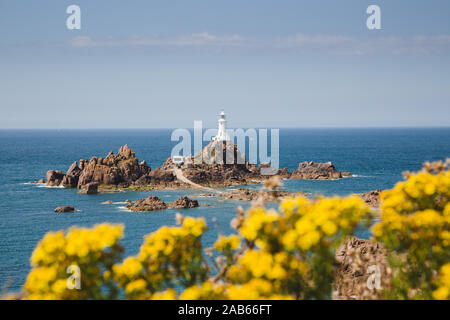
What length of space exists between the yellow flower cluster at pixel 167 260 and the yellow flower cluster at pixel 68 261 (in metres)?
0.52

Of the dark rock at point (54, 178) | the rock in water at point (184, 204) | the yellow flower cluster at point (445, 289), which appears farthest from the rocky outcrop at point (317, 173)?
the yellow flower cluster at point (445, 289)

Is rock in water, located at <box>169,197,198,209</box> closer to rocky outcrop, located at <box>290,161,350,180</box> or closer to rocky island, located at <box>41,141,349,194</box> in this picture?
rocky island, located at <box>41,141,349,194</box>

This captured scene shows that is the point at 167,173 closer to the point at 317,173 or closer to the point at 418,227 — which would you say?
the point at 317,173

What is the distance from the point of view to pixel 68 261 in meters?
7.85

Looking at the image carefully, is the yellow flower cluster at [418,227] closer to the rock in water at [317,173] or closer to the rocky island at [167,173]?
the rocky island at [167,173]

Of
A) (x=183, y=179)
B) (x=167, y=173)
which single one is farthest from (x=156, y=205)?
(x=167, y=173)

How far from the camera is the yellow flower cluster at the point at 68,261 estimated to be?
7.58 metres

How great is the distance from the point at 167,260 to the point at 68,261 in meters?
1.98

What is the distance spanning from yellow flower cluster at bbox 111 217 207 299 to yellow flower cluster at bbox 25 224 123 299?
0.52 meters

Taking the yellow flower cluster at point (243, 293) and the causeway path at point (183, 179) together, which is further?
the causeway path at point (183, 179)

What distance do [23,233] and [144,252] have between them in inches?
1998

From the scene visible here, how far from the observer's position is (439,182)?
28.6 ft

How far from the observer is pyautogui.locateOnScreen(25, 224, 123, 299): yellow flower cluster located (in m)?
7.58
